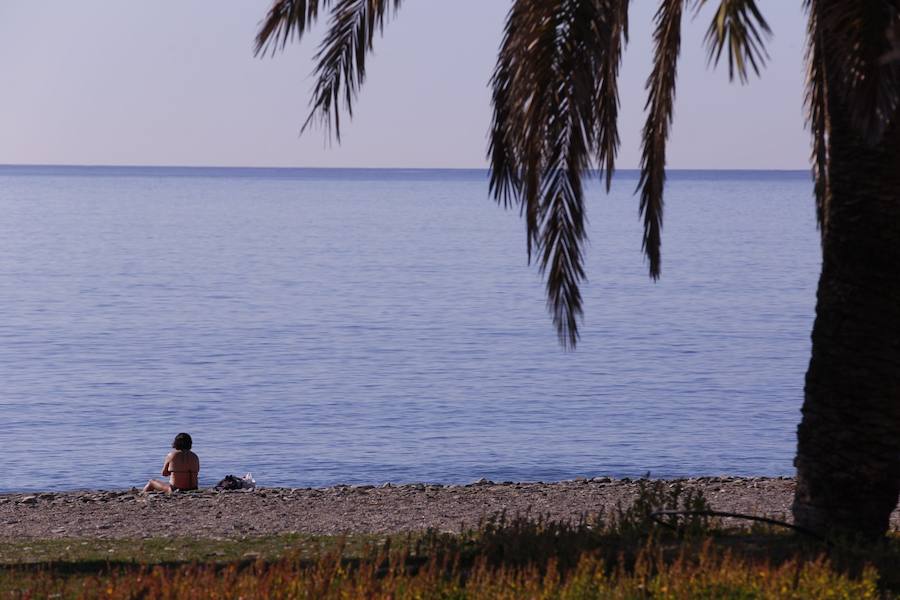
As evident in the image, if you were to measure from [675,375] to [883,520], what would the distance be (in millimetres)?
24338

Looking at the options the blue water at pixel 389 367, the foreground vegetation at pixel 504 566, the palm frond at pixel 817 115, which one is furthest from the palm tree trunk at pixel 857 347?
the blue water at pixel 389 367

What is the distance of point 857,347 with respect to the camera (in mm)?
9656

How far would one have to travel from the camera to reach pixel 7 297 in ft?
178

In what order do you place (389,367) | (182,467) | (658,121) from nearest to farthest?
(658,121), (182,467), (389,367)

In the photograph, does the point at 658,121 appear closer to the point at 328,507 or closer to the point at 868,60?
the point at 868,60

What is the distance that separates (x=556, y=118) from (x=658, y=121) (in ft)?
8.04

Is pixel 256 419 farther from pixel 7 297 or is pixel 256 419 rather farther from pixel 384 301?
pixel 7 297

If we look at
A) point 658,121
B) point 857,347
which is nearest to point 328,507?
point 658,121

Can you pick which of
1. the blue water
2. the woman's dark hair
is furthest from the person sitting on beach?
the blue water

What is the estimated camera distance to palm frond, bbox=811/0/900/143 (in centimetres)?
845

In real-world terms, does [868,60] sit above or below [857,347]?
above

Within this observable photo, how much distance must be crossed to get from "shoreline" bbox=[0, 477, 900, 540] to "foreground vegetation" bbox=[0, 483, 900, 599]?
6.16 ft

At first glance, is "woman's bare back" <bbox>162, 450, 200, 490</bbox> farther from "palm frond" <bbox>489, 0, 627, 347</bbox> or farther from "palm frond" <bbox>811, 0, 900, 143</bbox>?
"palm frond" <bbox>811, 0, 900, 143</bbox>

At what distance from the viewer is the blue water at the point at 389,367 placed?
24391 millimetres
